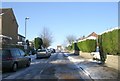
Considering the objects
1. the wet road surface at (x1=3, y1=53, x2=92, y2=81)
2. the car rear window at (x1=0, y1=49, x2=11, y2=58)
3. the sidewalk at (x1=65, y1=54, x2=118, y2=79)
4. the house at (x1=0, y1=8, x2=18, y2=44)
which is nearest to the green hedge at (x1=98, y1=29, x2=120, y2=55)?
the sidewalk at (x1=65, y1=54, x2=118, y2=79)

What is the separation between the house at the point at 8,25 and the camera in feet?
186

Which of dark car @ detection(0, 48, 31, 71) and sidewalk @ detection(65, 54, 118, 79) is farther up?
dark car @ detection(0, 48, 31, 71)

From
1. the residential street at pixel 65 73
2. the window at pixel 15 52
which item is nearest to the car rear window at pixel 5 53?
the window at pixel 15 52

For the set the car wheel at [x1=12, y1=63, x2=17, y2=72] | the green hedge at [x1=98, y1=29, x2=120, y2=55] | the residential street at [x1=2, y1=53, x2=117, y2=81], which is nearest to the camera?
the residential street at [x1=2, y1=53, x2=117, y2=81]

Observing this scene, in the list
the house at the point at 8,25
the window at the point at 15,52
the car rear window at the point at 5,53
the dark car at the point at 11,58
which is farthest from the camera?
the house at the point at 8,25

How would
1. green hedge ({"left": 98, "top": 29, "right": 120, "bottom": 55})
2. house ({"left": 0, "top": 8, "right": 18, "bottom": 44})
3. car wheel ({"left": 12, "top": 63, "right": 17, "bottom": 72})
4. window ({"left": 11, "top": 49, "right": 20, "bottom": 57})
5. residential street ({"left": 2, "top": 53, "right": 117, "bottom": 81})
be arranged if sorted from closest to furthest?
residential street ({"left": 2, "top": 53, "right": 117, "bottom": 81}), car wheel ({"left": 12, "top": 63, "right": 17, "bottom": 72}), green hedge ({"left": 98, "top": 29, "right": 120, "bottom": 55}), window ({"left": 11, "top": 49, "right": 20, "bottom": 57}), house ({"left": 0, "top": 8, "right": 18, "bottom": 44})

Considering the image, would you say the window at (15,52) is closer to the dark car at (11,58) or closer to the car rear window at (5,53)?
the dark car at (11,58)

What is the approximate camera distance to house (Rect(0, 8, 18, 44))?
5669cm

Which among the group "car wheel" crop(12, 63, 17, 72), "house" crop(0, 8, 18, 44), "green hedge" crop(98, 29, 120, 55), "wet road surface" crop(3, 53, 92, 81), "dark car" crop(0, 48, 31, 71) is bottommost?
"wet road surface" crop(3, 53, 92, 81)

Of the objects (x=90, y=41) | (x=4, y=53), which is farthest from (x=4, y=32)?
(x=4, y=53)

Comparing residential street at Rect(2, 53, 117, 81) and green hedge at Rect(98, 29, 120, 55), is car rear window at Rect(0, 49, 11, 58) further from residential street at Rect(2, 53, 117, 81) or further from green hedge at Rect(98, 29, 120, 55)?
green hedge at Rect(98, 29, 120, 55)

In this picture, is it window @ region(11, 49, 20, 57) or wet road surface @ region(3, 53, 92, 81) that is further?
window @ region(11, 49, 20, 57)

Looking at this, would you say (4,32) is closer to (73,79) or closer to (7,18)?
(7,18)

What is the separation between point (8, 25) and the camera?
61.5m
